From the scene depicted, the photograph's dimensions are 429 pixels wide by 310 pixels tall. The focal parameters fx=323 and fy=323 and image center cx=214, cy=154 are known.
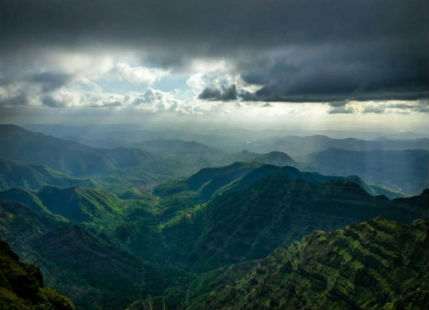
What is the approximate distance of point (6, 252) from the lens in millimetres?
146625

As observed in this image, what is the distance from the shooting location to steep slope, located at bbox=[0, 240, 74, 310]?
11525 centimetres

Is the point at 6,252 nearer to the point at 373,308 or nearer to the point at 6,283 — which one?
the point at 6,283

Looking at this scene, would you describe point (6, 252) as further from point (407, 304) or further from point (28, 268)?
point (407, 304)

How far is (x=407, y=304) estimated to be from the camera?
179375mm

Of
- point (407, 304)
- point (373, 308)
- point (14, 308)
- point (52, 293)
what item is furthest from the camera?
point (373, 308)

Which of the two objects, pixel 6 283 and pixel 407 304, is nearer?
pixel 6 283

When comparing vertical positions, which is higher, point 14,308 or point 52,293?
point 14,308

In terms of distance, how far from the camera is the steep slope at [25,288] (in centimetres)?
11525

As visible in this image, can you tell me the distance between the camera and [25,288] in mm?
126750

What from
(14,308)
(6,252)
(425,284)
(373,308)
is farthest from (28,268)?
(425,284)

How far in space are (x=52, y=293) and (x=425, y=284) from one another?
650 feet

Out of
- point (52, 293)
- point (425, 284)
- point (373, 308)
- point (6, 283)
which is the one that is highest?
point (6, 283)

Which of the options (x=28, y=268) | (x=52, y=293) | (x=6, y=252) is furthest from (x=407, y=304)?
(x=6, y=252)

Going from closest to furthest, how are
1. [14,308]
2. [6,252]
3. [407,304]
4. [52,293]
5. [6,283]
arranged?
[14,308]
[6,283]
[52,293]
[6,252]
[407,304]
